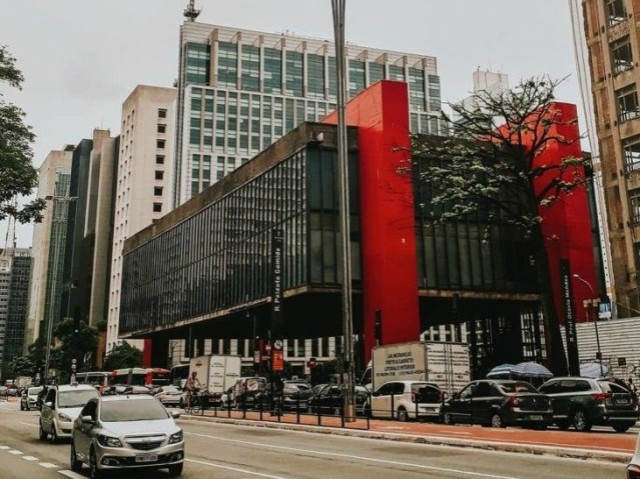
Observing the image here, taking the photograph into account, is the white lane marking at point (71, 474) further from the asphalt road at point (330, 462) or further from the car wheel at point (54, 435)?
the car wheel at point (54, 435)

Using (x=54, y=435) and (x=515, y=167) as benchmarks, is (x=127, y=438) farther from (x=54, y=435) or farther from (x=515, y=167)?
(x=515, y=167)

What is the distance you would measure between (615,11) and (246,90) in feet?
300

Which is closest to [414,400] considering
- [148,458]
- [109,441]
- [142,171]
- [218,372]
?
[148,458]

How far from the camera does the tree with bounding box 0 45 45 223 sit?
64.3 ft

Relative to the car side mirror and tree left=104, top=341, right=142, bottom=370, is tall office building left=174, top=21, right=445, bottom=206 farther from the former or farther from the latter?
the car side mirror

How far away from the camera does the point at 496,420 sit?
2244 centimetres

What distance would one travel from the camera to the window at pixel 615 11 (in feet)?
152

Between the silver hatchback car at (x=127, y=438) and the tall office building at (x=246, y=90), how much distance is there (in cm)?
10813

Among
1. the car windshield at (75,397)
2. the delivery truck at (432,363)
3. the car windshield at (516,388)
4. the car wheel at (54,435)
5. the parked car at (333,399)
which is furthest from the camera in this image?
the parked car at (333,399)

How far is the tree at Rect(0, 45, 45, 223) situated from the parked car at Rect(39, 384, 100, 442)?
536 centimetres

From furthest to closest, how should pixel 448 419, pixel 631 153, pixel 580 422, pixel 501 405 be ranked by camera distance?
→ pixel 631 153 < pixel 448 419 < pixel 501 405 < pixel 580 422

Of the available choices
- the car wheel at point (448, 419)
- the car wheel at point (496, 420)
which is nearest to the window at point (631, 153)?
the car wheel at point (448, 419)

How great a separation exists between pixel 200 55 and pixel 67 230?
186ft

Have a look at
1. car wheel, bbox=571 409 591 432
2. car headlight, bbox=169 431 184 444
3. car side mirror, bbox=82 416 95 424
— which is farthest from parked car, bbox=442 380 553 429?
car side mirror, bbox=82 416 95 424
